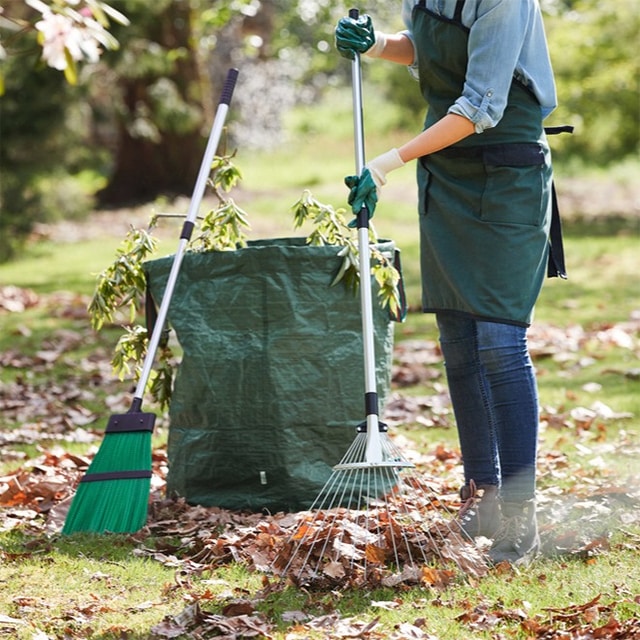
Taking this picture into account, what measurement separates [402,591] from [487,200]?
1065 mm

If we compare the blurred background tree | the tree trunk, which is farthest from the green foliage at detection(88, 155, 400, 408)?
the tree trunk

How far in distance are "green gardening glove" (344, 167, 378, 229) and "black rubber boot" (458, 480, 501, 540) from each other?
33.8 inches

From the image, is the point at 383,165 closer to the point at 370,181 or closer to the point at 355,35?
the point at 370,181

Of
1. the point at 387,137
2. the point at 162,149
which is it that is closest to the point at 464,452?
the point at 162,149

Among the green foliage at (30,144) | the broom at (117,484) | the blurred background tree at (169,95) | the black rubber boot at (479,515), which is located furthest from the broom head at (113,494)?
the green foliage at (30,144)

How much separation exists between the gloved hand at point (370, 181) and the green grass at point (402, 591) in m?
1.07

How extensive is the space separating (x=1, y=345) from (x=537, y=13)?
14.9 ft

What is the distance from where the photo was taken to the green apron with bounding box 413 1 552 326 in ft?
9.80

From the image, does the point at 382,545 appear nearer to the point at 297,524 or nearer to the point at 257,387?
the point at 297,524

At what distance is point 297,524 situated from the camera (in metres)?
3.24

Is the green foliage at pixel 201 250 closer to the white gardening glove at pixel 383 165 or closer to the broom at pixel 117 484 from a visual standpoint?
the broom at pixel 117 484

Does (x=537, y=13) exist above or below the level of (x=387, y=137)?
below

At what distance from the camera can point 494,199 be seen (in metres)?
2.98

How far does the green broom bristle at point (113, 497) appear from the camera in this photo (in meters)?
3.32
